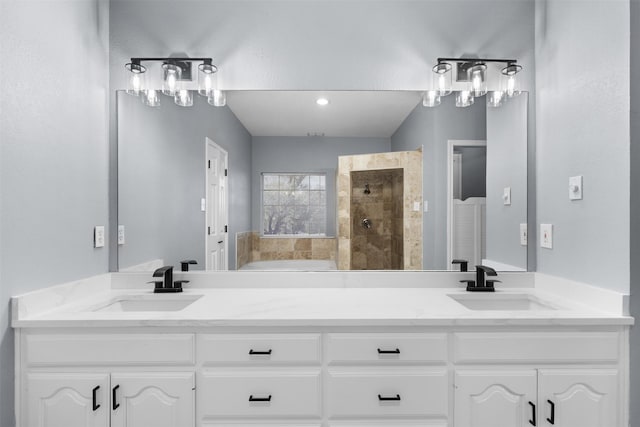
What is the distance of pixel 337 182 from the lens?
1943mm

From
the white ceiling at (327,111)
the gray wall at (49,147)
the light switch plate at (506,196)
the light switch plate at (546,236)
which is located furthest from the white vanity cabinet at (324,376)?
the white ceiling at (327,111)

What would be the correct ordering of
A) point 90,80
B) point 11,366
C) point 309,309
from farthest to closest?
1. point 90,80
2. point 309,309
3. point 11,366

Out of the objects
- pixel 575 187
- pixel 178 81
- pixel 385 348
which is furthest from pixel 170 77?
Answer: pixel 575 187

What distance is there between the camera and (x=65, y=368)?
1.29 metres

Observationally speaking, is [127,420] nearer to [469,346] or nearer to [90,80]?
[469,346]

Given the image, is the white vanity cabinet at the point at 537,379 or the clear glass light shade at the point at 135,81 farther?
the clear glass light shade at the point at 135,81

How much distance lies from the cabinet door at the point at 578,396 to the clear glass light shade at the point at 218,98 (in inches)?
74.9

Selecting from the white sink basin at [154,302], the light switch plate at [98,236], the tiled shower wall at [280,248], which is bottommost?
the white sink basin at [154,302]

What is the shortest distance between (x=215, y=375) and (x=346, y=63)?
5.30 feet

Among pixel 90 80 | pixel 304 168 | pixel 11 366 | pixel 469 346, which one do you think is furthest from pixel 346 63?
pixel 11 366

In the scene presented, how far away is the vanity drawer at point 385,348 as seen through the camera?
1301 mm

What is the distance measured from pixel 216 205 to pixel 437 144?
1280 mm

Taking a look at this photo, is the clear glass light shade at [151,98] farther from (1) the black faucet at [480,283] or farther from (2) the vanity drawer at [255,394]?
(1) the black faucet at [480,283]

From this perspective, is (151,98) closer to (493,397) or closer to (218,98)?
(218,98)
